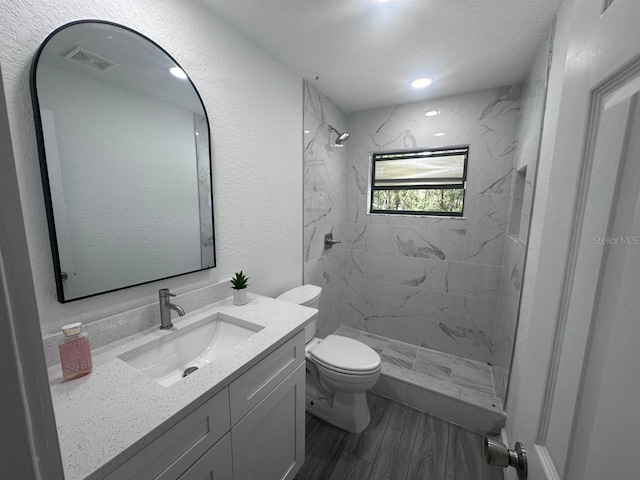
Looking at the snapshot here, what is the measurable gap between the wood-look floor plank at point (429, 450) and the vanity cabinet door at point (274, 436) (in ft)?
2.25

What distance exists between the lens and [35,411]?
28 centimetres

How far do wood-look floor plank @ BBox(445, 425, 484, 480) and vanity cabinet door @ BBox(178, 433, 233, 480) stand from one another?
4.19 feet

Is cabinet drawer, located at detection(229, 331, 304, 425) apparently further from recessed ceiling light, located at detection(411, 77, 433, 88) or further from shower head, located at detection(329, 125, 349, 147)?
recessed ceiling light, located at detection(411, 77, 433, 88)

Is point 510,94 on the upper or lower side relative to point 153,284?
upper

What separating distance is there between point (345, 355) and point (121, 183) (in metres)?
1.55

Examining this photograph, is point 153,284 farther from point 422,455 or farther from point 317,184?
point 422,455

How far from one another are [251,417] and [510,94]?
8.75 feet

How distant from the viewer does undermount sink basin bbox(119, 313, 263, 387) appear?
1.04 m

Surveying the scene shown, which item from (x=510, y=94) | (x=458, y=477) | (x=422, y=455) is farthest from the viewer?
(x=510, y=94)

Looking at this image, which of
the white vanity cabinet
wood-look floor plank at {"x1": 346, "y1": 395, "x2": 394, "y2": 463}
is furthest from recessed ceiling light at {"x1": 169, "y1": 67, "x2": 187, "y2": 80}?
wood-look floor plank at {"x1": 346, "y1": 395, "x2": 394, "y2": 463}

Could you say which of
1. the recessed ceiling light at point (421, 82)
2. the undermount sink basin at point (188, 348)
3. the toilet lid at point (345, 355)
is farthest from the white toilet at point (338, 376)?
the recessed ceiling light at point (421, 82)

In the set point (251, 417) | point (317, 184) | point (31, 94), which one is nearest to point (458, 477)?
point (251, 417)

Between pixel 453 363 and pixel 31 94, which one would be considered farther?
pixel 453 363

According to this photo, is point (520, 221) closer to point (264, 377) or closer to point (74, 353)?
point (264, 377)
